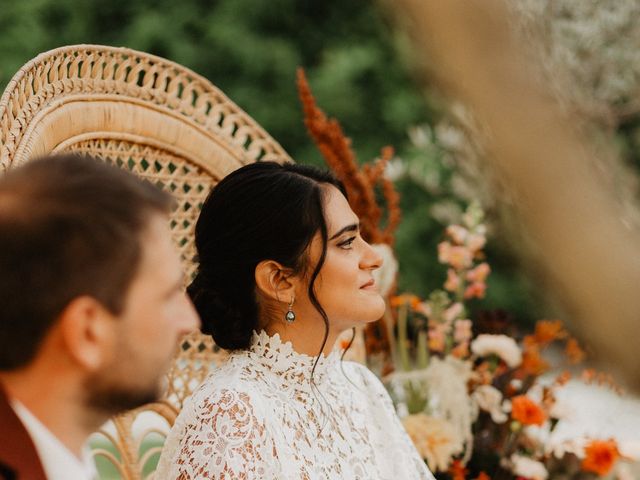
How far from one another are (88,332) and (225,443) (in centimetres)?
98

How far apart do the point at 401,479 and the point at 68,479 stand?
1.44 meters

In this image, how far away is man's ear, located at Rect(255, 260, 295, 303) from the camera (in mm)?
2145

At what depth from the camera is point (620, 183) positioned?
4.11 meters

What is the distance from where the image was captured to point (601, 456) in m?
2.72

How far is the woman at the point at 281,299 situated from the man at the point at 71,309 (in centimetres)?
97

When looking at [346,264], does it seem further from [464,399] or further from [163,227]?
[163,227]

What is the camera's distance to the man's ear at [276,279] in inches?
84.4

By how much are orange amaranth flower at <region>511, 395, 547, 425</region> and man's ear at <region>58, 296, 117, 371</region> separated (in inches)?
73.9

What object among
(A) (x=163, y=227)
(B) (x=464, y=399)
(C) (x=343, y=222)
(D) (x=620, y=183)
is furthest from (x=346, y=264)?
(D) (x=620, y=183)

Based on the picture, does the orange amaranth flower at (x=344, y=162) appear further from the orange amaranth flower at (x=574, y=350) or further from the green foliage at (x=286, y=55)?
the green foliage at (x=286, y=55)

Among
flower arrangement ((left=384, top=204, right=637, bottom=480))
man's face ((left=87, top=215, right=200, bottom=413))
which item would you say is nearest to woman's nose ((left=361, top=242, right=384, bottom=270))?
flower arrangement ((left=384, top=204, right=637, bottom=480))

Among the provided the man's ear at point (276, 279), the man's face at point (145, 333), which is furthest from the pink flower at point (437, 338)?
the man's face at point (145, 333)

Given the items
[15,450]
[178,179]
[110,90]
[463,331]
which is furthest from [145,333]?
[463,331]

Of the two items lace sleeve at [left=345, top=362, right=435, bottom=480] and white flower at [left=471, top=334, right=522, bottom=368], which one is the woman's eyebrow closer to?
lace sleeve at [left=345, top=362, right=435, bottom=480]
